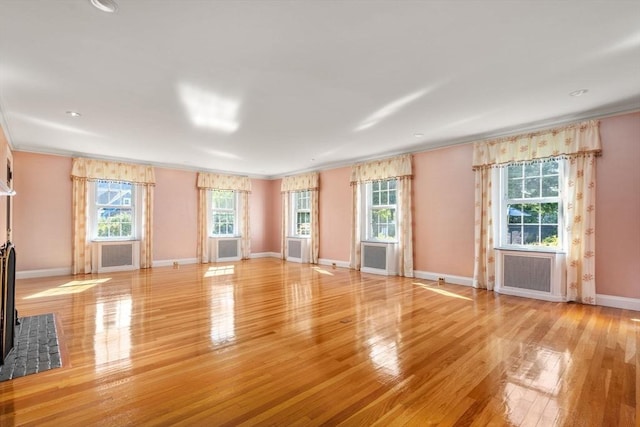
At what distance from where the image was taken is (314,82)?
124 inches

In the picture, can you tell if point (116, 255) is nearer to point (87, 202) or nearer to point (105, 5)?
point (87, 202)

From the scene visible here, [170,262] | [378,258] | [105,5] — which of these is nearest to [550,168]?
[378,258]

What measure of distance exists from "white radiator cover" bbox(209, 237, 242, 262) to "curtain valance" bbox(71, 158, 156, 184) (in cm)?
220

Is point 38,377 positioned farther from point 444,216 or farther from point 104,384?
point 444,216

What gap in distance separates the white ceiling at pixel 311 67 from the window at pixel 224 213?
3600 millimetres

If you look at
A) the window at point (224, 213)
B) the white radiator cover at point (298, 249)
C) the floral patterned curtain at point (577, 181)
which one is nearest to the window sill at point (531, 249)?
the floral patterned curtain at point (577, 181)

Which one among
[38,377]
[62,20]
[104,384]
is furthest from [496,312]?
[62,20]

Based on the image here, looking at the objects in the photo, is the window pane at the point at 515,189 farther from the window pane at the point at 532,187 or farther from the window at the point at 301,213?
the window at the point at 301,213

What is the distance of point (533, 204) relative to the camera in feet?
15.4

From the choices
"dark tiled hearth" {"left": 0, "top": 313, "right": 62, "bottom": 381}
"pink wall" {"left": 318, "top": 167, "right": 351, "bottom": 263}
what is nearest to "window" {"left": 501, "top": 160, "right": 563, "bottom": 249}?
"pink wall" {"left": 318, "top": 167, "right": 351, "bottom": 263}

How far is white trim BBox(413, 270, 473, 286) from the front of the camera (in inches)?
209

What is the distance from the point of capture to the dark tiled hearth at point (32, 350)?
2328mm

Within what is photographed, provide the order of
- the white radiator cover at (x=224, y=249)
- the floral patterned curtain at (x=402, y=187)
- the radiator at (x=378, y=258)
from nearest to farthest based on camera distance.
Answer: the floral patterned curtain at (x=402, y=187) → the radiator at (x=378, y=258) → the white radiator cover at (x=224, y=249)

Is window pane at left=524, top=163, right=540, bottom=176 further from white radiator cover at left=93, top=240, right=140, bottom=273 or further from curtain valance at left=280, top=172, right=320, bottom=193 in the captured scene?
white radiator cover at left=93, top=240, right=140, bottom=273
